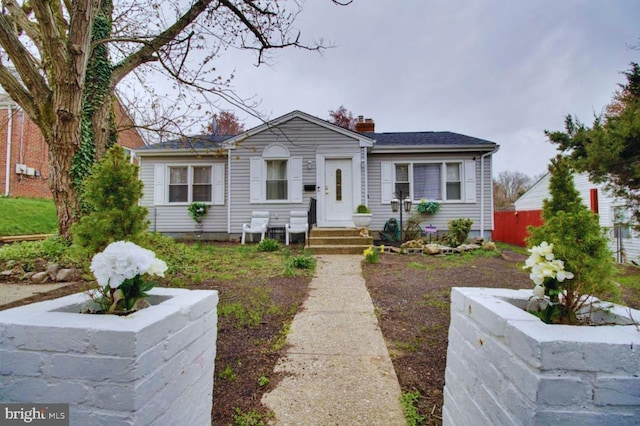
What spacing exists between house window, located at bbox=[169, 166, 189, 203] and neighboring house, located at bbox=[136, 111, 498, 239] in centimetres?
17

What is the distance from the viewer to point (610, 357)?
2.89 feet

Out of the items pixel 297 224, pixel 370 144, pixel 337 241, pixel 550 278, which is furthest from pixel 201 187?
pixel 550 278

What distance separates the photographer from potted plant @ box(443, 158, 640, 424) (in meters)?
0.88

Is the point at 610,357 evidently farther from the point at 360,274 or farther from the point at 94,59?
the point at 94,59

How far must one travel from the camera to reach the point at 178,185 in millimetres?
10406

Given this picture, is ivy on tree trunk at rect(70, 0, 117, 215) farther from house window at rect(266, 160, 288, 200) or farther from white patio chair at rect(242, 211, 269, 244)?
house window at rect(266, 160, 288, 200)

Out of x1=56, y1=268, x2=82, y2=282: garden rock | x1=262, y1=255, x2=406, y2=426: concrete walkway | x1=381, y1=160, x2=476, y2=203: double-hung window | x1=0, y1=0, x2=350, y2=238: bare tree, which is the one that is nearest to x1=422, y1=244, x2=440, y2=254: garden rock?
x1=381, y1=160, x2=476, y2=203: double-hung window

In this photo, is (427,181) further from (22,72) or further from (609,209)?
(22,72)

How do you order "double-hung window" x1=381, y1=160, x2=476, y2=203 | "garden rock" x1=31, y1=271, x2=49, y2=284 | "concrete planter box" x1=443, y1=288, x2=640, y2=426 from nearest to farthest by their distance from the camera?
"concrete planter box" x1=443, y1=288, x2=640, y2=426
"garden rock" x1=31, y1=271, x2=49, y2=284
"double-hung window" x1=381, y1=160, x2=476, y2=203

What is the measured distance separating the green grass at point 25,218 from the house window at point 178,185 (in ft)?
14.0

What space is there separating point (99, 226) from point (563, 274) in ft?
6.57

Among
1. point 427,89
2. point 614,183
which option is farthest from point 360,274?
point 427,89

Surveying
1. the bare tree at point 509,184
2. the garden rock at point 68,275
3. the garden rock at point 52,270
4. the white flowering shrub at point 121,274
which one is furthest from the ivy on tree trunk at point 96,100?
the bare tree at point 509,184

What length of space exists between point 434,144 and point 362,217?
3.50 metres
